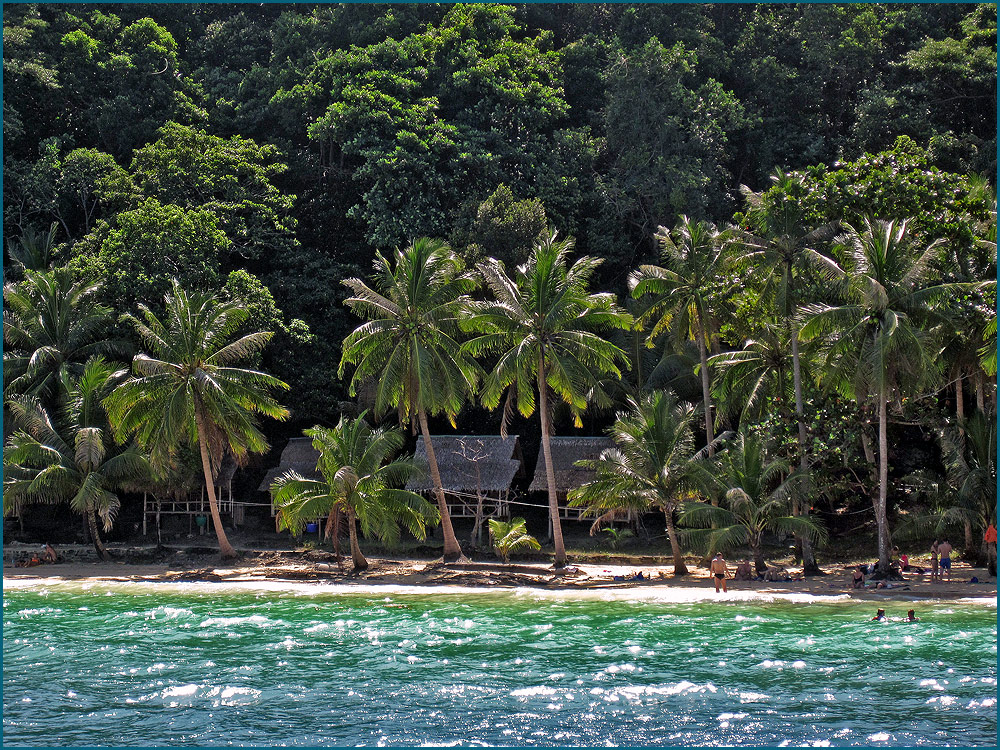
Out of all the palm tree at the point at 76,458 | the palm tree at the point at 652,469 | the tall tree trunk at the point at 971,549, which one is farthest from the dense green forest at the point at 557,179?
the palm tree at the point at 76,458

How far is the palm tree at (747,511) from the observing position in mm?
25906

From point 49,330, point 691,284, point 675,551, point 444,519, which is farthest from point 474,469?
point 49,330

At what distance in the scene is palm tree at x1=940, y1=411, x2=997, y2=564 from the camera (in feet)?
82.6

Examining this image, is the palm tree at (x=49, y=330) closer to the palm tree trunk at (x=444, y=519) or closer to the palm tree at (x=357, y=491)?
the palm tree at (x=357, y=491)

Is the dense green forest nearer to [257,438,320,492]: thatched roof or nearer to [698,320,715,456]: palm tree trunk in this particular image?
[698,320,715,456]: palm tree trunk

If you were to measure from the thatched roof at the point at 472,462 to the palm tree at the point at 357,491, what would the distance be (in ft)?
9.25

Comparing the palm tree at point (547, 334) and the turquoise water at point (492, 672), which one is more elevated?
the palm tree at point (547, 334)

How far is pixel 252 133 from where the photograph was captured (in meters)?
46.2

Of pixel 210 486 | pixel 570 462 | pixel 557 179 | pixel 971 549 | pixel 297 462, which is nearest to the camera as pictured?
pixel 971 549

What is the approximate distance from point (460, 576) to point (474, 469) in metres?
5.63

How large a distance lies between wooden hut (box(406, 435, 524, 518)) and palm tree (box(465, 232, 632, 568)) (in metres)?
3.93

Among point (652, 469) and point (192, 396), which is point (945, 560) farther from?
point (192, 396)

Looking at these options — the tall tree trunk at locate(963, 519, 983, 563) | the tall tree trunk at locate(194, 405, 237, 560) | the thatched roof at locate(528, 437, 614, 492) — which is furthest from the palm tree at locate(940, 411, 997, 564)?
the tall tree trunk at locate(194, 405, 237, 560)

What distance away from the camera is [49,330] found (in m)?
35.7
